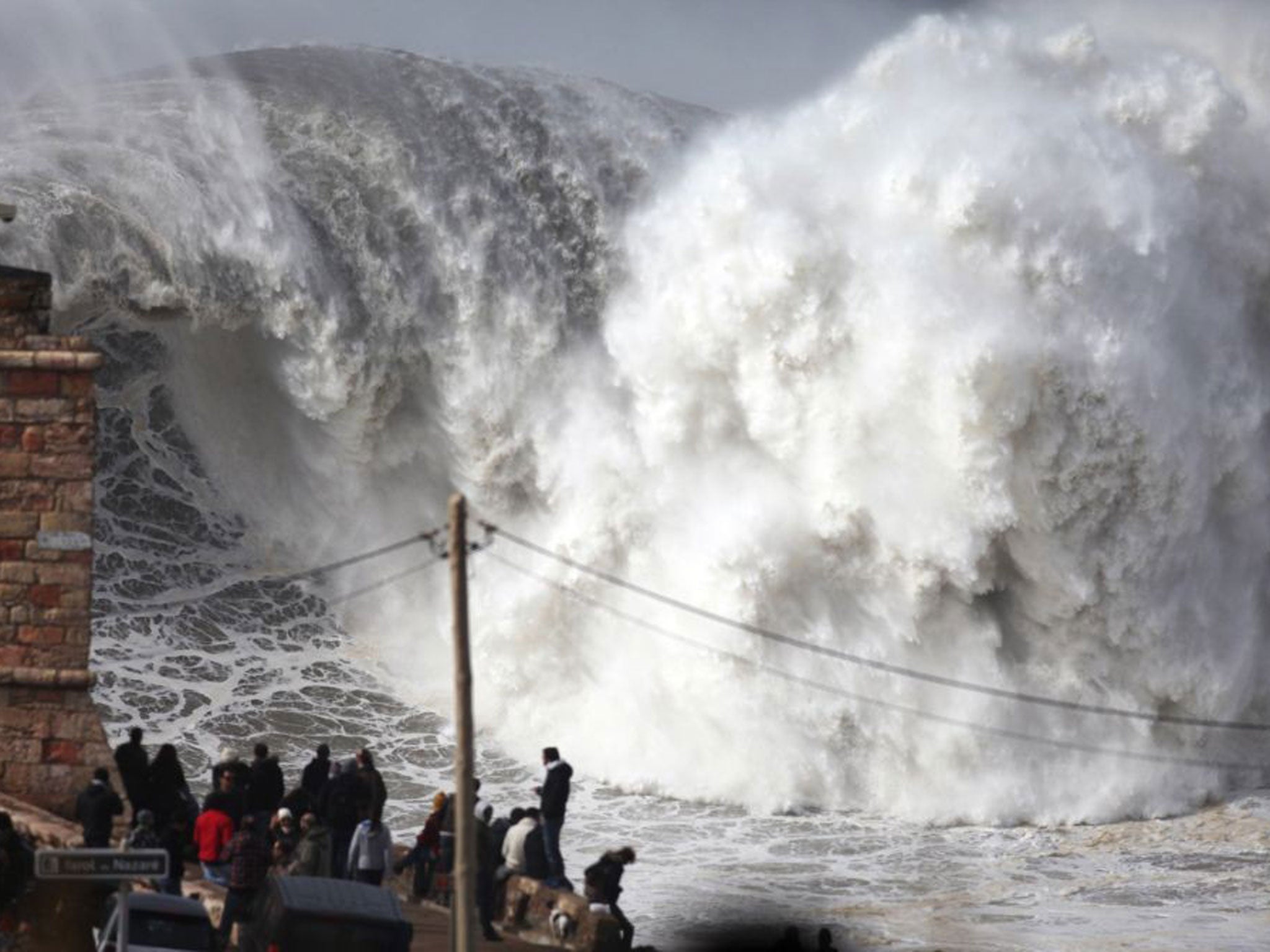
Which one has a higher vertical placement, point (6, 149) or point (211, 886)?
point (6, 149)

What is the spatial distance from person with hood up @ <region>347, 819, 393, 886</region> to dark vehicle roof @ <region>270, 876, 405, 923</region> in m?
1.87

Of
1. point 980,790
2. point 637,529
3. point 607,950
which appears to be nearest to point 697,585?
point 637,529

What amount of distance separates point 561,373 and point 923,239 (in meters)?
5.36

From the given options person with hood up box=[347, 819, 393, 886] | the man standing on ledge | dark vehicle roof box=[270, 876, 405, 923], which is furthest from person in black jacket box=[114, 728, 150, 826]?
the man standing on ledge

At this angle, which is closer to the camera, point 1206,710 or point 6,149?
point 1206,710

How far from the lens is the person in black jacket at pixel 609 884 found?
60.2ft

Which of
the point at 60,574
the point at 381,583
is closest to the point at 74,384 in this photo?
the point at 60,574

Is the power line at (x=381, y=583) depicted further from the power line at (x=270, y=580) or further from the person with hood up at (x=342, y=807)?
the person with hood up at (x=342, y=807)

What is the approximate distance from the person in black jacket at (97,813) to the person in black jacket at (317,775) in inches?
98.9

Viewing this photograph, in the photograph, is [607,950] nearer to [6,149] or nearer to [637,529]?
[637,529]

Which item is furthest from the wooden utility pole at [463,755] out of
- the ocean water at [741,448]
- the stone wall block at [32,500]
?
the ocean water at [741,448]

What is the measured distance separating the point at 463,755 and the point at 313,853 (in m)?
3.04

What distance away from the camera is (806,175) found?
→ 3262 centimetres

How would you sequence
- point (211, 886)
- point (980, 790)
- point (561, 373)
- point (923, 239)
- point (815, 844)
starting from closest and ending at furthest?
point (211, 886) → point (815, 844) → point (980, 790) → point (923, 239) → point (561, 373)
